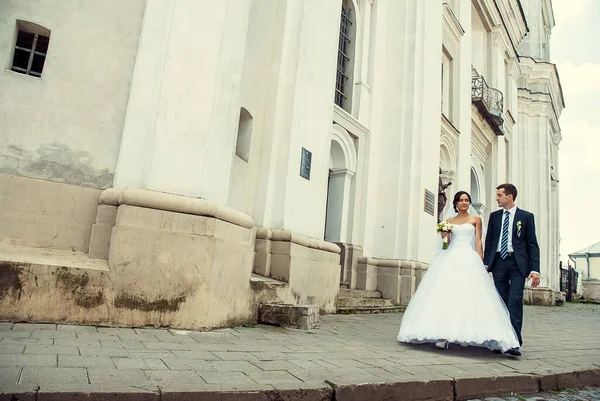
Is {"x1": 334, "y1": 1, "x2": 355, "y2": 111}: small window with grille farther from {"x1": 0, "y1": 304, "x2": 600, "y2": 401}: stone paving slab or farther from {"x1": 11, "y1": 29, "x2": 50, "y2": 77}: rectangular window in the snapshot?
{"x1": 0, "y1": 304, "x2": 600, "y2": 401}: stone paving slab

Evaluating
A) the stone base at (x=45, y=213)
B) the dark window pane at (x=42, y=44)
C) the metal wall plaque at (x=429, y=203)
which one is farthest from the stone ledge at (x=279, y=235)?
the metal wall plaque at (x=429, y=203)

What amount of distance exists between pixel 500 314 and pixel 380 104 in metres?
8.19

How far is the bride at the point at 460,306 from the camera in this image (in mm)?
5266

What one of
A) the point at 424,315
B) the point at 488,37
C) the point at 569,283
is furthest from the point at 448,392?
the point at 569,283

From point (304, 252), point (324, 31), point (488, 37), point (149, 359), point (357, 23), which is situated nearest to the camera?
point (149, 359)

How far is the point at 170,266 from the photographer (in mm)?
5281

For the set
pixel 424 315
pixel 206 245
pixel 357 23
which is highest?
pixel 357 23

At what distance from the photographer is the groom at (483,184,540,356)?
18.3 ft

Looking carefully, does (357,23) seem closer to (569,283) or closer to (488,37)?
(488,37)

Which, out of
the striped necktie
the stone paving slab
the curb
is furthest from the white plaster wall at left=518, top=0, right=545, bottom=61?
the curb

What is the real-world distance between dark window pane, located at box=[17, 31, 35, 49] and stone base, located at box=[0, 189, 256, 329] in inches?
85.0

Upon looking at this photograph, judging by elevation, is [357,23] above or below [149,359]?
above

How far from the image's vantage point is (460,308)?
17.8 ft

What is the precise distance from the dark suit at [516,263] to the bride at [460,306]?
0.48 feet
